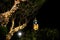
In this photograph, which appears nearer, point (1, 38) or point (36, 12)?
point (36, 12)

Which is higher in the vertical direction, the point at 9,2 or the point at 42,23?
the point at 9,2

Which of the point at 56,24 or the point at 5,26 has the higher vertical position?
the point at 5,26

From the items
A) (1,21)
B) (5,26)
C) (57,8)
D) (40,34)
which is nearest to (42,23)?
(40,34)

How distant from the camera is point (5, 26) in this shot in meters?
15.5

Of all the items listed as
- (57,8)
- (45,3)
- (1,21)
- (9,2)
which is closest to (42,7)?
(45,3)

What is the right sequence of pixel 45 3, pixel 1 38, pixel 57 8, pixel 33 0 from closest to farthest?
pixel 57 8, pixel 45 3, pixel 33 0, pixel 1 38

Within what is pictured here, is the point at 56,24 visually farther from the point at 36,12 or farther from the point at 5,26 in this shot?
the point at 5,26

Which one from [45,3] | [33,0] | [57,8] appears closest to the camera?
[57,8]

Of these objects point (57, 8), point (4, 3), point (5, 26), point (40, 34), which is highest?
point (4, 3)

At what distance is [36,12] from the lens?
42.8ft

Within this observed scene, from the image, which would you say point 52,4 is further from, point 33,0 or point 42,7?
point 33,0

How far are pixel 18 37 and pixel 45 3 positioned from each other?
3545mm

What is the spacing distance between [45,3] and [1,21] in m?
2.88

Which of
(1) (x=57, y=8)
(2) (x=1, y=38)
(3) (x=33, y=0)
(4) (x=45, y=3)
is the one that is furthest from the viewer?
(2) (x=1, y=38)
